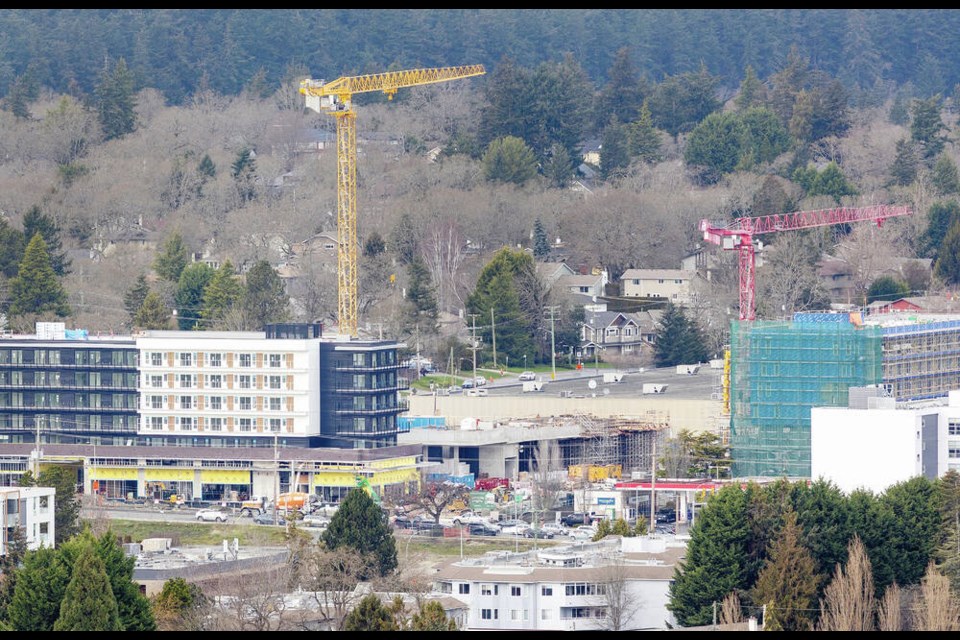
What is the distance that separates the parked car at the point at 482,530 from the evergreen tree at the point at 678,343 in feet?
111

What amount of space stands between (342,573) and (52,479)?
1210cm

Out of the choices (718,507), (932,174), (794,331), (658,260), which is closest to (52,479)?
(718,507)

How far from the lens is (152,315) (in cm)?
8912

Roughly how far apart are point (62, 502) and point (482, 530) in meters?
11.6

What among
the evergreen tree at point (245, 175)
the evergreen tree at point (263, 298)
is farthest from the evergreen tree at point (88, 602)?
the evergreen tree at point (245, 175)

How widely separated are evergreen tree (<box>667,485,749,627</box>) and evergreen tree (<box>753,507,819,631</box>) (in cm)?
64

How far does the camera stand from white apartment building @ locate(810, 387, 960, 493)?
192 feet

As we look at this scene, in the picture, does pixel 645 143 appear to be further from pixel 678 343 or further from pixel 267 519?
pixel 267 519

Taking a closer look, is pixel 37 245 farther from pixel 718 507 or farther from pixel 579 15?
pixel 579 15

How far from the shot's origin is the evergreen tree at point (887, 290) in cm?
10219

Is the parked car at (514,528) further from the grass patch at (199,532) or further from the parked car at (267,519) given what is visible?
the parked car at (267,519)

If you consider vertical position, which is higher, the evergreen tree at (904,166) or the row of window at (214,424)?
the evergreen tree at (904,166)

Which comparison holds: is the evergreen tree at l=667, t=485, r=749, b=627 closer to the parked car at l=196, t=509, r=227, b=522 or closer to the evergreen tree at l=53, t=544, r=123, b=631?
the evergreen tree at l=53, t=544, r=123, b=631

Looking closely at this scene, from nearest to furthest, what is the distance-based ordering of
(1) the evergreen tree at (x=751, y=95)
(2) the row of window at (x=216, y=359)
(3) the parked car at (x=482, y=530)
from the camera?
(3) the parked car at (x=482, y=530) < (2) the row of window at (x=216, y=359) < (1) the evergreen tree at (x=751, y=95)
